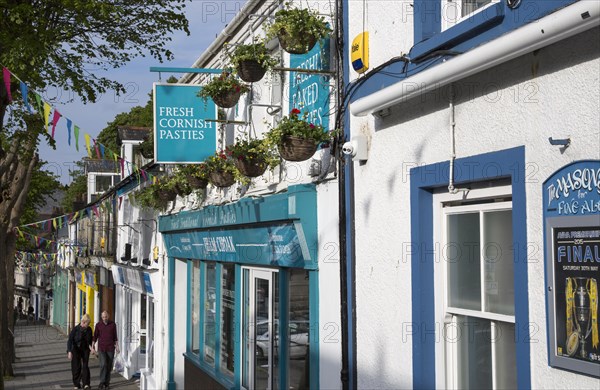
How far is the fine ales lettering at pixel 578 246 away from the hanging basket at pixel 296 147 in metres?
3.39

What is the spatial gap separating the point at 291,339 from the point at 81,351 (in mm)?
10627

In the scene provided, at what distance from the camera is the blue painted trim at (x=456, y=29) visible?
4.62 metres

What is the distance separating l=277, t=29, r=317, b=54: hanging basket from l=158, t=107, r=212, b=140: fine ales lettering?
161 inches

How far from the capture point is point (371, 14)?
22.8 feet

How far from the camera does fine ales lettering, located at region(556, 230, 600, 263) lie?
13.2 ft

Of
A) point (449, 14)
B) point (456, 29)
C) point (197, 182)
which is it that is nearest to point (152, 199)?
point (197, 182)

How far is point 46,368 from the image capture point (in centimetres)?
2472

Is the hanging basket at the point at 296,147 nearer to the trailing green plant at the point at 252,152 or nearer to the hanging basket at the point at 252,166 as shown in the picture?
the trailing green plant at the point at 252,152

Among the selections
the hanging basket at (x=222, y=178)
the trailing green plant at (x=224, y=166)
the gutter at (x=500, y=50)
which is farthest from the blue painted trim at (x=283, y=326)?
the gutter at (x=500, y=50)

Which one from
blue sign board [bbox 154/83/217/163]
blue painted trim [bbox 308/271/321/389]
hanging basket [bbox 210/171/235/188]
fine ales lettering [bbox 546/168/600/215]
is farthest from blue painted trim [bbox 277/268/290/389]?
fine ales lettering [bbox 546/168/600/215]

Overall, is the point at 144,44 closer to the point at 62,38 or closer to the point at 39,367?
the point at 62,38

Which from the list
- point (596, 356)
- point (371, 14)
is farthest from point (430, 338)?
point (371, 14)

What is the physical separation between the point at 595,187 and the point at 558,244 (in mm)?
421

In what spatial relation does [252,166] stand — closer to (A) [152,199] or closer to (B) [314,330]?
(B) [314,330]
